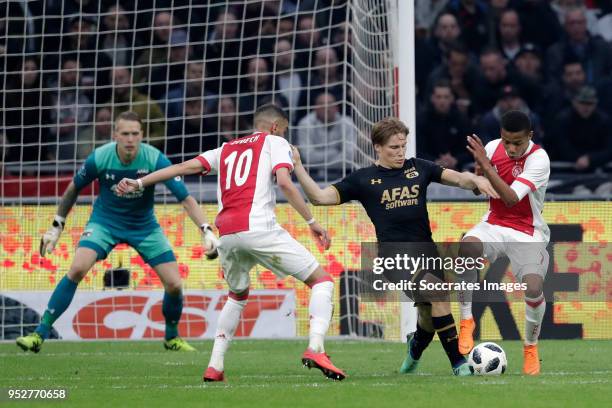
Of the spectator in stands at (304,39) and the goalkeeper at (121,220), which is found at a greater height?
the spectator in stands at (304,39)

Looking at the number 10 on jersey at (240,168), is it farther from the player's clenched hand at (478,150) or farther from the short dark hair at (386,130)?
the player's clenched hand at (478,150)

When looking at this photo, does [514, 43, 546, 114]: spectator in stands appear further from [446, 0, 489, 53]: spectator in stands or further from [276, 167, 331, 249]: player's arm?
[276, 167, 331, 249]: player's arm

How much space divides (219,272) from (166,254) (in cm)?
190

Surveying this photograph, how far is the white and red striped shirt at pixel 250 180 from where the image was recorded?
815cm

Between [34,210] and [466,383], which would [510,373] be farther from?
[34,210]

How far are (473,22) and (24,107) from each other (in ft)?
22.4

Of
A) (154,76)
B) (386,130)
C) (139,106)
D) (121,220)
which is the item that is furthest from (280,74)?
(386,130)

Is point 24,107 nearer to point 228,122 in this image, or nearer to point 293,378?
point 228,122

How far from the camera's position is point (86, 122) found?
15.4 metres

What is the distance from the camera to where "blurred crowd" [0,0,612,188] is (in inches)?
569

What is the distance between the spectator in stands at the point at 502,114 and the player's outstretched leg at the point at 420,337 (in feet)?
26.1

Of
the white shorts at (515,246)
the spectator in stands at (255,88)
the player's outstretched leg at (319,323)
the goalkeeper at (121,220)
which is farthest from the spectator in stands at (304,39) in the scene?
the player's outstretched leg at (319,323)

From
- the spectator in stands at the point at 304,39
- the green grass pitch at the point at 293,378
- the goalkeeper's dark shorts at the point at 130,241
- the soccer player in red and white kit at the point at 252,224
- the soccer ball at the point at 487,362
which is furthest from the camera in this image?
the spectator in stands at the point at 304,39

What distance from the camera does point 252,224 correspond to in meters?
8.11
